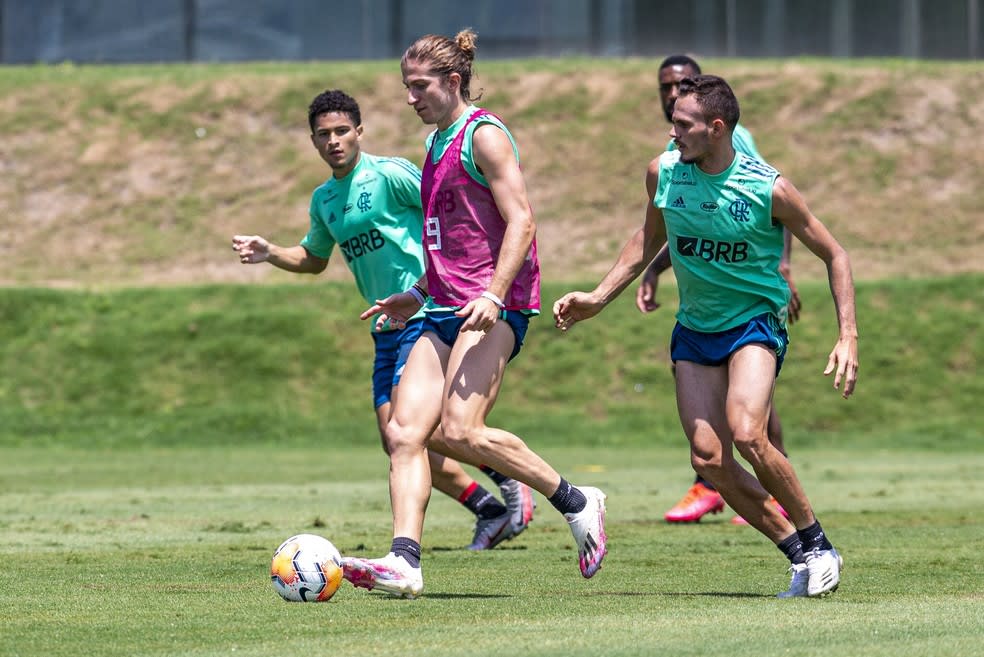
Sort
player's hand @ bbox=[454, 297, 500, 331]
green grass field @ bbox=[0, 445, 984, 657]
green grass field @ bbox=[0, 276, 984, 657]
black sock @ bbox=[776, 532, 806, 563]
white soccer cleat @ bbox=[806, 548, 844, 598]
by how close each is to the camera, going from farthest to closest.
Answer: black sock @ bbox=[776, 532, 806, 563] < white soccer cleat @ bbox=[806, 548, 844, 598] < player's hand @ bbox=[454, 297, 500, 331] < green grass field @ bbox=[0, 276, 984, 657] < green grass field @ bbox=[0, 445, 984, 657]

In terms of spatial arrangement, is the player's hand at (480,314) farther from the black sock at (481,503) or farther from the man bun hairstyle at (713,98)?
the black sock at (481,503)

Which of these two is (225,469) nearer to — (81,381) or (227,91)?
(81,381)

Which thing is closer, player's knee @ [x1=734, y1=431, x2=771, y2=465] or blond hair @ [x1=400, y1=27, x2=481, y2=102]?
player's knee @ [x1=734, y1=431, x2=771, y2=465]

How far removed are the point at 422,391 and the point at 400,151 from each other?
80.0ft

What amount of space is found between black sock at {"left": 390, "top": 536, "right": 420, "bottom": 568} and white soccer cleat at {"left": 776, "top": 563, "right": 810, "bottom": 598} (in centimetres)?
158

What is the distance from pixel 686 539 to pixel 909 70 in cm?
2520

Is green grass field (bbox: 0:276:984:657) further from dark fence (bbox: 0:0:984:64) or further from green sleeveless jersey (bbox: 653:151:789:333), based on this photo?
dark fence (bbox: 0:0:984:64)

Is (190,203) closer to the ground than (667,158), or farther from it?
closer to the ground

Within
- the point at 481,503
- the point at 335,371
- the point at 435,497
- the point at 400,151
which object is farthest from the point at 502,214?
the point at 400,151

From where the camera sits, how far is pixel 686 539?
9.98 meters

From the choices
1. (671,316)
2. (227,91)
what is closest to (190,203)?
(227,91)

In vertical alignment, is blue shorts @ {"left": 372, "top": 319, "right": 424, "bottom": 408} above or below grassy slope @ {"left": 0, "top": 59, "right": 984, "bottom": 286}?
above

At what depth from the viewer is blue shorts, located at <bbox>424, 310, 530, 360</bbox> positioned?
7.30 metres

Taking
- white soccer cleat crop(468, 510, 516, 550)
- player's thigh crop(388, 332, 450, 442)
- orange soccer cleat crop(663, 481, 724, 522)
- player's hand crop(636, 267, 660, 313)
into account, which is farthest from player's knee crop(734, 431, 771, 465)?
orange soccer cleat crop(663, 481, 724, 522)
